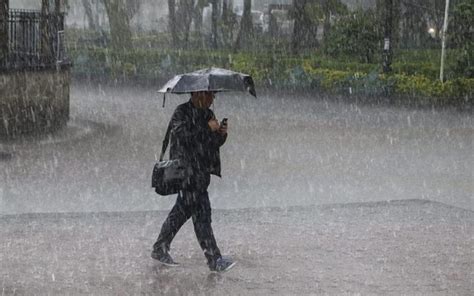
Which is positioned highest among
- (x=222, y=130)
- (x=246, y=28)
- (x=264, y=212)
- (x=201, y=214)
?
(x=222, y=130)

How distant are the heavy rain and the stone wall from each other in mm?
35

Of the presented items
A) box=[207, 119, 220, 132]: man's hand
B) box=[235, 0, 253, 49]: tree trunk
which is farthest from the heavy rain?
box=[235, 0, 253, 49]: tree trunk

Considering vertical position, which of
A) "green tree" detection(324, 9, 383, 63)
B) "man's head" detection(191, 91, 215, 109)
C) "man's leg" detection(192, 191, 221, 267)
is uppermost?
"man's head" detection(191, 91, 215, 109)

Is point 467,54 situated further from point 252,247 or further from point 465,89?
point 252,247

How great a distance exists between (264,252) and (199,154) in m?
1.32

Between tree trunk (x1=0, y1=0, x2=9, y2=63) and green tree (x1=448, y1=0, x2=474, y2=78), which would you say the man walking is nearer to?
tree trunk (x1=0, y1=0, x2=9, y2=63)

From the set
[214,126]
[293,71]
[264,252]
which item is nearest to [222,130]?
[214,126]

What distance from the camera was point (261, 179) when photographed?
1293 centimetres

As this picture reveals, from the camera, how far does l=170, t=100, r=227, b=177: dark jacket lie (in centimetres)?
786

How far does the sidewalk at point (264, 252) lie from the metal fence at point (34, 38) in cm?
793

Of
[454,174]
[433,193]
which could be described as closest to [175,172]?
[433,193]

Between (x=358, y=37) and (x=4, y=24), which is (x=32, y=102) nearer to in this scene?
(x=4, y=24)

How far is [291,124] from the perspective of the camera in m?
19.7

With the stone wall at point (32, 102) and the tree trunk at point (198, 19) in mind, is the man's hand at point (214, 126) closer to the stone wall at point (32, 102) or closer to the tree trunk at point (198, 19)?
the stone wall at point (32, 102)
